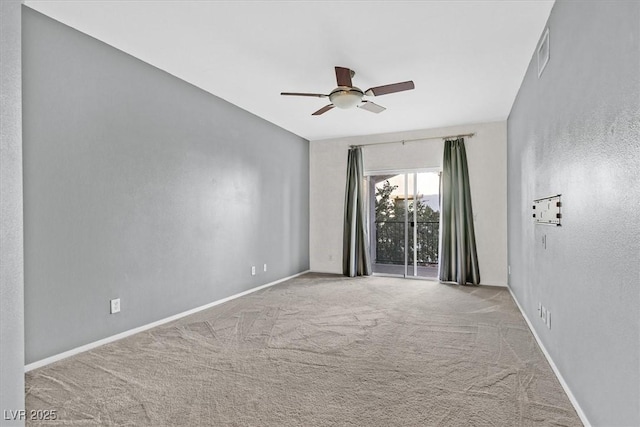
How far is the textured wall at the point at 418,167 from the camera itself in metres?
5.36

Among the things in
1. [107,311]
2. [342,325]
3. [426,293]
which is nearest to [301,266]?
[426,293]

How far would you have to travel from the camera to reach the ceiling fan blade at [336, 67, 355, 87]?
3035 millimetres

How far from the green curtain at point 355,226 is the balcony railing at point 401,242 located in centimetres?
29

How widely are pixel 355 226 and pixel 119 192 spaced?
404cm

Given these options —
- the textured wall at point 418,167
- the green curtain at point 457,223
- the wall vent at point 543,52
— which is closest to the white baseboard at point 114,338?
the textured wall at point 418,167

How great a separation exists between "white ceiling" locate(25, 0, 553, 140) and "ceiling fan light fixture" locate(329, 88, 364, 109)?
0.83 ft

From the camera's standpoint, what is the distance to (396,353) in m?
2.74

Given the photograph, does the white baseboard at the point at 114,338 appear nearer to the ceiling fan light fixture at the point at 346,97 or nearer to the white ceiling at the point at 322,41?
the white ceiling at the point at 322,41

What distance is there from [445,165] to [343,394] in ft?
14.6

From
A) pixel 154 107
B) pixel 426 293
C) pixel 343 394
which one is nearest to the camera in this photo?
pixel 343 394

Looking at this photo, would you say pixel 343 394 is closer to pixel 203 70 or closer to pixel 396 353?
pixel 396 353

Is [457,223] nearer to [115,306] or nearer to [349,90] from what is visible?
[349,90]

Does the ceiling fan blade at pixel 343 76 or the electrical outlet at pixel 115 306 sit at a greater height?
the ceiling fan blade at pixel 343 76

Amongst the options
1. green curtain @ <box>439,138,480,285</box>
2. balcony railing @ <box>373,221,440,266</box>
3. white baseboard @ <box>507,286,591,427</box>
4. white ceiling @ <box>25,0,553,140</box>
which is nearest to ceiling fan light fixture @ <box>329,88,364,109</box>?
white ceiling @ <box>25,0,553,140</box>
